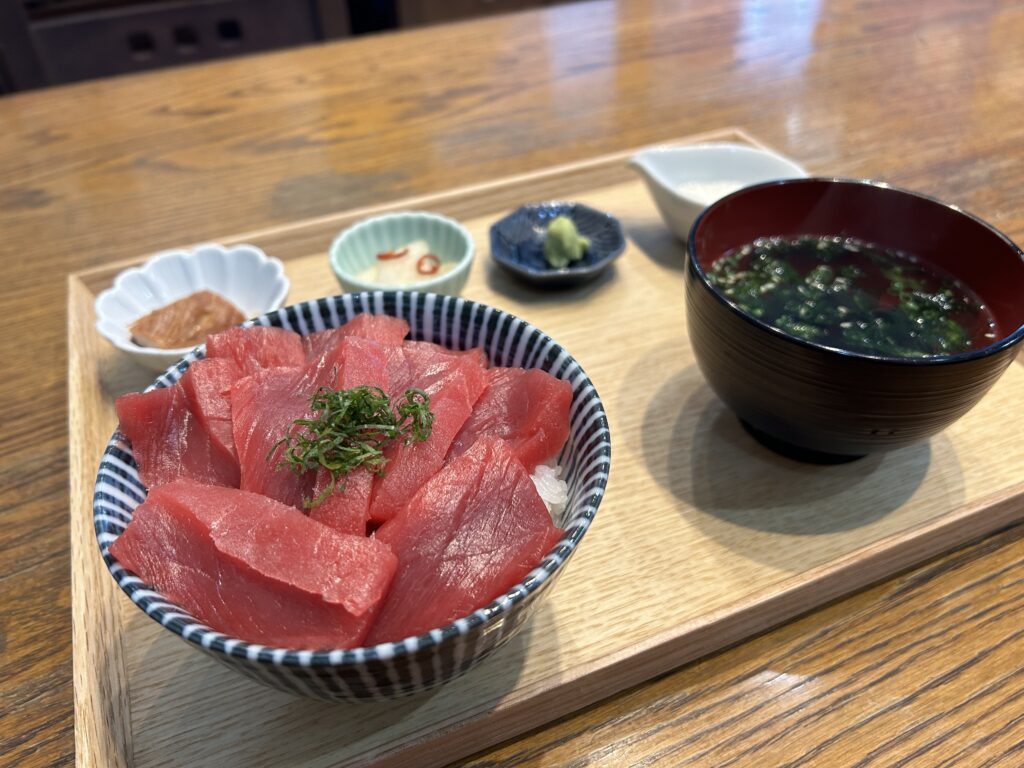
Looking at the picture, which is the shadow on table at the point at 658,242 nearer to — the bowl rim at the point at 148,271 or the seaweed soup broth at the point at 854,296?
the seaweed soup broth at the point at 854,296

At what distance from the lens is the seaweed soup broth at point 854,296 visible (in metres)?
1.24

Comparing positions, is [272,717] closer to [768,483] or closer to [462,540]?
[462,540]

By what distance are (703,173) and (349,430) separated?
1368 mm

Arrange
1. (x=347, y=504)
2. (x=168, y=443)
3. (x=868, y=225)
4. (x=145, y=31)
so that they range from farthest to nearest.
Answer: (x=145, y=31)
(x=868, y=225)
(x=168, y=443)
(x=347, y=504)

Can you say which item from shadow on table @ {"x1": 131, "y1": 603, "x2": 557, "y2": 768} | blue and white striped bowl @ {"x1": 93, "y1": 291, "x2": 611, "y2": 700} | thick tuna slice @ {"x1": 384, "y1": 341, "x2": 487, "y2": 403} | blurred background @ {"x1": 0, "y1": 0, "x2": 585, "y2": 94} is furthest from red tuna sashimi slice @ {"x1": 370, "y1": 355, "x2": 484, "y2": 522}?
blurred background @ {"x1": 0, "y1": 0, "x2": 585, "y2": 94}

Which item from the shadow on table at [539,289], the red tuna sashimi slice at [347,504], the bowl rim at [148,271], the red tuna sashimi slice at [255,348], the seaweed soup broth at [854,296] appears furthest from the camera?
the shadow on table at [539,289]

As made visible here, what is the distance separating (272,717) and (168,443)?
0.39m

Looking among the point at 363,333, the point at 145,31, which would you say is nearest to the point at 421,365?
the point at 363,333

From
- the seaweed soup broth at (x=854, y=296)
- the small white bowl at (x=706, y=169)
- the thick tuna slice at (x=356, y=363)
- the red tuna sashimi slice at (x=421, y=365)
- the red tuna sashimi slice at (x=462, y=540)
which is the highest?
the thick tuna slice at (x=356, y=363)

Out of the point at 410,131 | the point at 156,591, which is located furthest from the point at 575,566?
the point at 410,131

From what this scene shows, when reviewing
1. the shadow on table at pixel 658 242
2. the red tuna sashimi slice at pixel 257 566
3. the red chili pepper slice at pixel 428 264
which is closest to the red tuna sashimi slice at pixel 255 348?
the red tuna sashimi slice at pixel 257 566

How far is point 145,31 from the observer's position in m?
3.68

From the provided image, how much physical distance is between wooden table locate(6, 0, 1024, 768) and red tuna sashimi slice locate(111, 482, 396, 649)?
1.17 feet

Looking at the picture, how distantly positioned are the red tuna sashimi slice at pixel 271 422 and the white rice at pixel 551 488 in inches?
12.0
